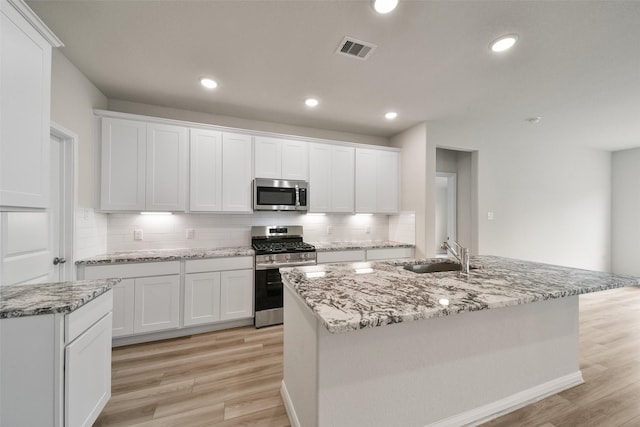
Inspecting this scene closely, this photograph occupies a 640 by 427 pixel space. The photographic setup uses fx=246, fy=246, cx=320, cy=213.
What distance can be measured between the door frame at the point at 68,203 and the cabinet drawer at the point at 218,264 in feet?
3.14

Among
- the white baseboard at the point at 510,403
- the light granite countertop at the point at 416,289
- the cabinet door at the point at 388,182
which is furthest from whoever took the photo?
the cabinet door at the point at 388,182

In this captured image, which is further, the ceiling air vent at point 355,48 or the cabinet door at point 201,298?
the cabinet door at point 201,298

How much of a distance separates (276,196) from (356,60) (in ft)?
6.09

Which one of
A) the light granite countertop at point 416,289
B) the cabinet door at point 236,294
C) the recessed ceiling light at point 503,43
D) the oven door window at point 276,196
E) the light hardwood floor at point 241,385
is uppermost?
the recessed ceiling light at point 503,43

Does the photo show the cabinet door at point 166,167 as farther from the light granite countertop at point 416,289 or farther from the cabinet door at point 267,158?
the light granite countertop at point 416,289

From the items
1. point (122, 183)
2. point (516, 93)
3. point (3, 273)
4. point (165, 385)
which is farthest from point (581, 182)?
point (3, 273)

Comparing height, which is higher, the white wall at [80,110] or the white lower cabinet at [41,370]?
the white wall at [80,110]

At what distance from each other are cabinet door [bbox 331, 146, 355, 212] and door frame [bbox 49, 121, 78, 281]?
9.36 ft

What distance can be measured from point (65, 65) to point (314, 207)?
285 cm

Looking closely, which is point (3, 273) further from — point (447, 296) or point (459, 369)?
point (459, 369)

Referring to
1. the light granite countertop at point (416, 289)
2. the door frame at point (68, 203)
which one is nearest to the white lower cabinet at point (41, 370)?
the light granite countertop at point (416, 289)

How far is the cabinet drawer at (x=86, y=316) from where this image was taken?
46.4 inches

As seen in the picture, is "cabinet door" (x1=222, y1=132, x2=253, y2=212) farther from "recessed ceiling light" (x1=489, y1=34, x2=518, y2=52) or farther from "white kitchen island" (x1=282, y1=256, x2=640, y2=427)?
"recessed ceiling light" (x1=489, y1=34, x2=518, y2=52)

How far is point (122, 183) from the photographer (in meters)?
2.71
